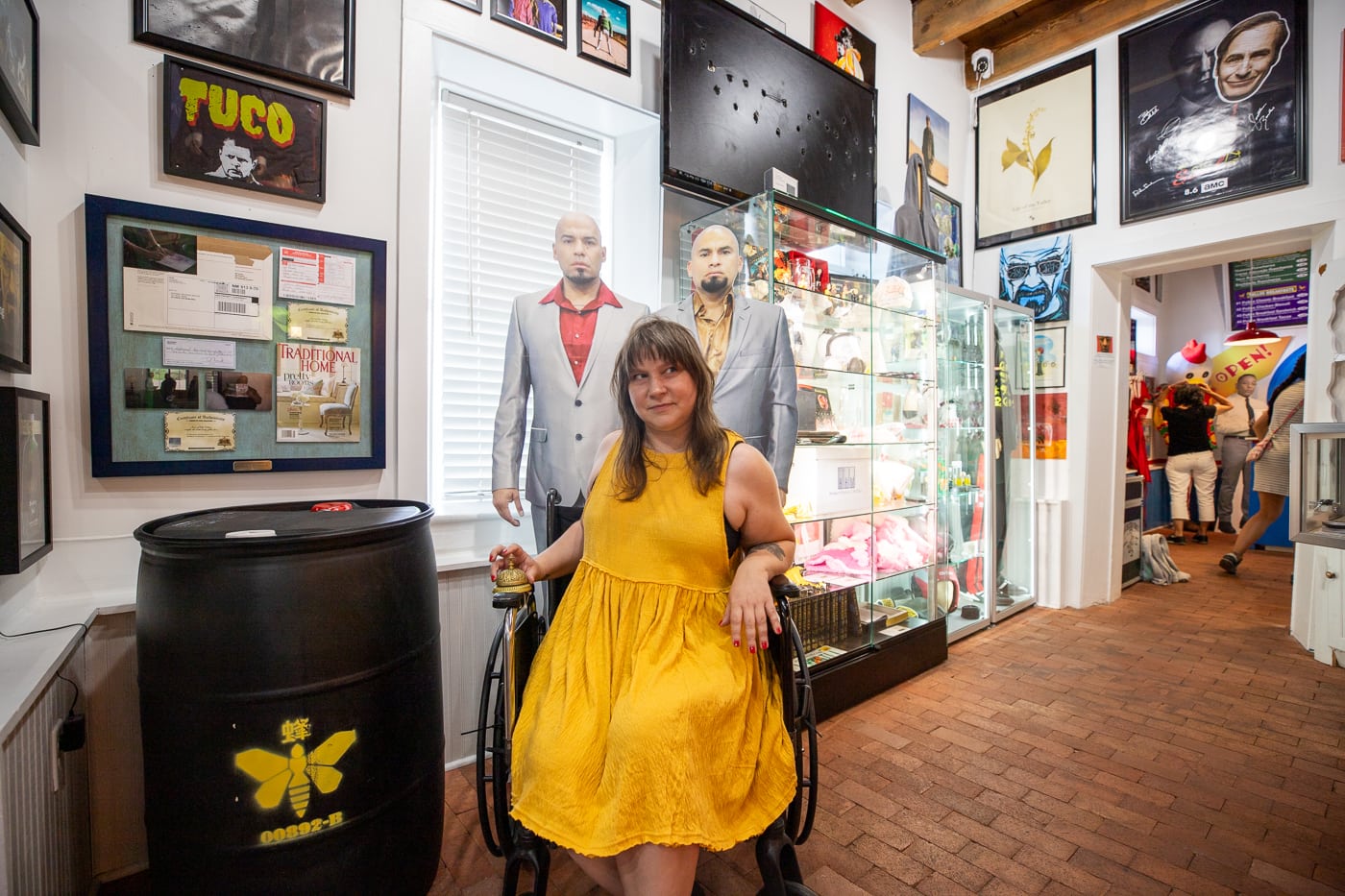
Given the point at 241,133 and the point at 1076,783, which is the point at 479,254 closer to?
the point at 241,133

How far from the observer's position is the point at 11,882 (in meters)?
0.98

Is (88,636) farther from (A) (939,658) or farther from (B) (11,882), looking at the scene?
A: (A) (939,658)

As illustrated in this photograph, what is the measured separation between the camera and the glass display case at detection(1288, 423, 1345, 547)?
1.95 meters

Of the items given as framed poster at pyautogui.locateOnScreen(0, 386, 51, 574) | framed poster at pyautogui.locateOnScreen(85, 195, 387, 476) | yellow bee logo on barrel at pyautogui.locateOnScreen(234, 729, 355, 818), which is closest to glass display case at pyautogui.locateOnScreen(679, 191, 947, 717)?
framed poster at pyautogui.locateOnScreen(85, 195, 387, 476)

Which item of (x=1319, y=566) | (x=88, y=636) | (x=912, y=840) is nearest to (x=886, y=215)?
(x=1319, y=566)

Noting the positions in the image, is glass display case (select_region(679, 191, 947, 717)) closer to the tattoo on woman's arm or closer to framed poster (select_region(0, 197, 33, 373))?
the tattoo on woman's arm

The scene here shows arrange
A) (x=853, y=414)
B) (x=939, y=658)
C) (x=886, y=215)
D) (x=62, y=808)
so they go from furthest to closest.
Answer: (x=886, y=215), (x=939, y=658), (x=853, y=414), (x=62, y=808)

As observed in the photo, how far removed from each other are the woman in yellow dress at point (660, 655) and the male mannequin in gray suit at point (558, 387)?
0.66 metres

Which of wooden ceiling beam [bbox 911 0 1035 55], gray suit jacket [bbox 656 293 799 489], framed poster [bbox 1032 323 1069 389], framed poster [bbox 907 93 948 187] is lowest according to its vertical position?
gray suit jacket [bbox 656 293 799 489]

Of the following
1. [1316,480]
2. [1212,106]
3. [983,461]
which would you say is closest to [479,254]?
[1316,480]

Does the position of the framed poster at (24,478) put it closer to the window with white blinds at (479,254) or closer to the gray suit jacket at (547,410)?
the window with white blinds at (479,254)

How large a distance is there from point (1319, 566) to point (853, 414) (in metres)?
2.60

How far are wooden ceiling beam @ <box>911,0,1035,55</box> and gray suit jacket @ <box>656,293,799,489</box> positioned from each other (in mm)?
2890

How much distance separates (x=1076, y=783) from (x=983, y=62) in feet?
15.1
